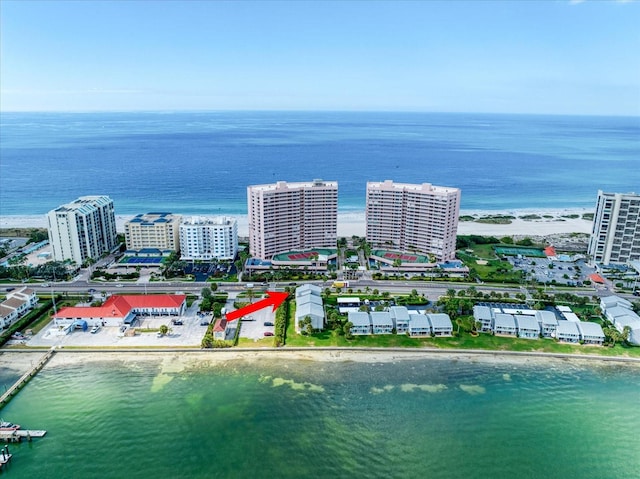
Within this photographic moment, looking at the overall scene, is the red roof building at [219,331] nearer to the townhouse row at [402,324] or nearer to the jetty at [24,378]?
the townhouse row at [402,324]

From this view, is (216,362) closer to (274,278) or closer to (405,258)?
(274,278)

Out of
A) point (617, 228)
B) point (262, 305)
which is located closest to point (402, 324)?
point (262, 305)

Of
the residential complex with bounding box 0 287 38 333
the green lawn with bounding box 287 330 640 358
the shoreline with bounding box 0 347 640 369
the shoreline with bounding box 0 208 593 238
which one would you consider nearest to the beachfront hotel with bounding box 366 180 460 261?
the shoreline with bounding box 0 208 593 238

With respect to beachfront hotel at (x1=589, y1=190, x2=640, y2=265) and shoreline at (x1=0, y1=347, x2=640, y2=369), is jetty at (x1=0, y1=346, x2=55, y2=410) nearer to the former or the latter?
shoreline at (x1=0, y1=347, x2=640, y2=369)

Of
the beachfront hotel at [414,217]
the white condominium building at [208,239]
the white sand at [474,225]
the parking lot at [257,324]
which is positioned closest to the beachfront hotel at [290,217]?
the white condominium building at [208,239]

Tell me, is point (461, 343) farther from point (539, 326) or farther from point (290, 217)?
point (290, 217)

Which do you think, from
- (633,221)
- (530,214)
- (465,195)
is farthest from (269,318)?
(465,195)
